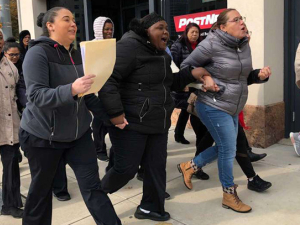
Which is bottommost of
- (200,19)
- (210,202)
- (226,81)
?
(210,202)

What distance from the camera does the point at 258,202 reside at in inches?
130

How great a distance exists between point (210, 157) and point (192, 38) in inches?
74.3

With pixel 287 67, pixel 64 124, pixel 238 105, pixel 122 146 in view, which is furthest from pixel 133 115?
pixel 287 67

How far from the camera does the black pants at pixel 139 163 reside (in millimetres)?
2822

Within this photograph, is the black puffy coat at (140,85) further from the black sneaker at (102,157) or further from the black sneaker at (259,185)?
the black sneaker at (102,157)

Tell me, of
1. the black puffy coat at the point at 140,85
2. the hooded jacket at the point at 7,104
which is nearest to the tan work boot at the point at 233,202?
the black puffy coat at the point at 140,85

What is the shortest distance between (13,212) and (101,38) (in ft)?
8.19

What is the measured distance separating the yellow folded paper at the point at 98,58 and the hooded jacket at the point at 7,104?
1.34 metres

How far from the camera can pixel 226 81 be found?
302cm

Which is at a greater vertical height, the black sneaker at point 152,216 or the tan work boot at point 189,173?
the tan work boot at point 189,173

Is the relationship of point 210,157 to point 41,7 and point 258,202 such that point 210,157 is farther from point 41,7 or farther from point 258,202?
point 41,7

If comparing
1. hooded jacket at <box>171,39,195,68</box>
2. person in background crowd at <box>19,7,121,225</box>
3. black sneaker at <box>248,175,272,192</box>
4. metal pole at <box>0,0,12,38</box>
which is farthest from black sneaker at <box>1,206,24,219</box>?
metal pole at <box>0,0,12,38</box>

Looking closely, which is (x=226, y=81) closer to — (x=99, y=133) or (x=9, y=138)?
(x=9, y=138)

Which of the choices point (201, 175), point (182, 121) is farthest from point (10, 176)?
point (182, 121)
